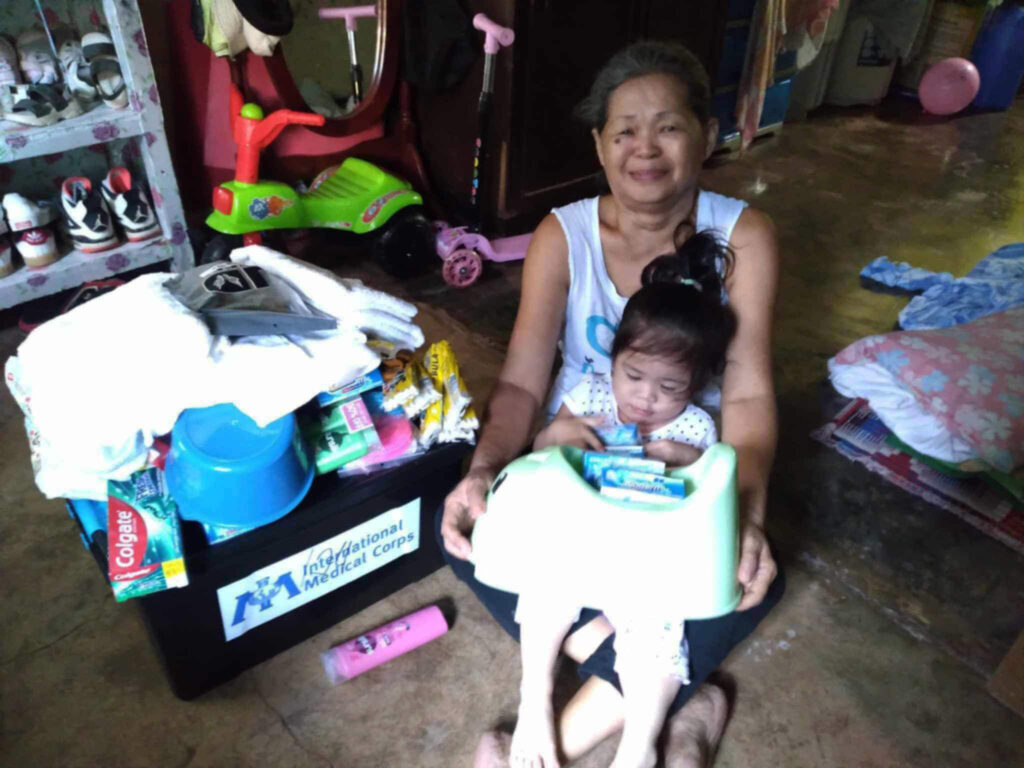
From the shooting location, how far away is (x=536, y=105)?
7.39ft

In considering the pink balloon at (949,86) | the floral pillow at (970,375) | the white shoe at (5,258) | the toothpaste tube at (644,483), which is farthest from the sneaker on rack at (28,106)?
the pink balloon at (949,86)

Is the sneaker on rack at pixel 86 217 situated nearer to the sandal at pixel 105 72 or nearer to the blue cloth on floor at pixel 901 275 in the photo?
the sandal at pixel 105 72

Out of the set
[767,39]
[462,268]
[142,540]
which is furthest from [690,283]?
[767,39]

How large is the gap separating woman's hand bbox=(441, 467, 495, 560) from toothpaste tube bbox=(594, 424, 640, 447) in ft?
0.62

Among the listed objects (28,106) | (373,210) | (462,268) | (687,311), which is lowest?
(462,268)

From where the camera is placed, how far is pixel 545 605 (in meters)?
0.97

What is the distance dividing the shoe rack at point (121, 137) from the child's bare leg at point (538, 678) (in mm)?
1422

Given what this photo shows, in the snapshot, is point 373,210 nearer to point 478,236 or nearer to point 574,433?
point 478,236

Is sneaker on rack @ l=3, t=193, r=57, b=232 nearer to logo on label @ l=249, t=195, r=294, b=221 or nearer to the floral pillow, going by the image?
logo on label @ l=249, t=195, r=294, b=221

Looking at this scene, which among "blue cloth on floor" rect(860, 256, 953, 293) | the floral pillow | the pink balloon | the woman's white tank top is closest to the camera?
the woman's white tank top

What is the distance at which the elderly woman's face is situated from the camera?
1069mm

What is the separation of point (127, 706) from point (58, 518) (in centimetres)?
46

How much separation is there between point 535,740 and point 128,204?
1.58 metres

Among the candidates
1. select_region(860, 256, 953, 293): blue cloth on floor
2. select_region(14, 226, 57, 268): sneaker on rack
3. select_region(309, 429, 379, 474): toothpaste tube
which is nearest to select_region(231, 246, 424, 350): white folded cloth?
select_region(309, 429, 379, 474): toothpaste tube
